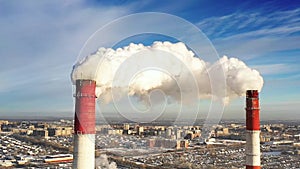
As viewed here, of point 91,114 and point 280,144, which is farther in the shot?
point 280,144

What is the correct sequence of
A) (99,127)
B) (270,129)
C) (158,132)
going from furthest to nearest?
(270,129)
(158,132)
(99,127)

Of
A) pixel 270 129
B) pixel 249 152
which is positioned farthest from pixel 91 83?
pixel 270 129

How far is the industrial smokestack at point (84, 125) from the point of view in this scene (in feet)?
26.0

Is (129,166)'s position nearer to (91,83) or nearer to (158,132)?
(158,132)

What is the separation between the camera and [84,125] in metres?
7.91

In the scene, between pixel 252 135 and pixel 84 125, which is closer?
→ pixel 84 125

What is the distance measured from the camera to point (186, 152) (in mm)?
30938

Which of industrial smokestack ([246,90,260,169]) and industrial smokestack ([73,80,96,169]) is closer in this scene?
industrial smokestack ([73,80,96,169])

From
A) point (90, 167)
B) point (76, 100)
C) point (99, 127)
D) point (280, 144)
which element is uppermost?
point (76, 100)

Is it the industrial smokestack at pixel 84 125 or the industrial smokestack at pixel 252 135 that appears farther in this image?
the industrial smokestack at pixel 252 135

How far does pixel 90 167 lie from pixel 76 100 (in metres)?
1.54

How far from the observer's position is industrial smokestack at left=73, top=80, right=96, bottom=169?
7.93 metres

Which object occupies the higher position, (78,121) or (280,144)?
(78,121)

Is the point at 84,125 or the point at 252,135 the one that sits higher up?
the point at 84,125
